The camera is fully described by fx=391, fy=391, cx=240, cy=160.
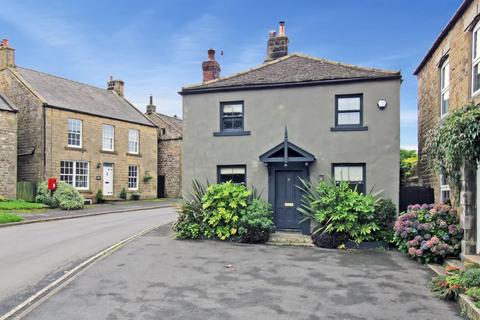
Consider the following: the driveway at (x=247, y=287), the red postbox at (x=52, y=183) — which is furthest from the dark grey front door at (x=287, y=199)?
the red postbox at (x=52, y=183)

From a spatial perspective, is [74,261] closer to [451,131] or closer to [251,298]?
[251,298]

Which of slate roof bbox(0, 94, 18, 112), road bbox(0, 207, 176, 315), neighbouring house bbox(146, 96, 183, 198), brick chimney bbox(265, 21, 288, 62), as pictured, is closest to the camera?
road bbox(0, 207, 176, 315)

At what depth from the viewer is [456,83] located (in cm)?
1086

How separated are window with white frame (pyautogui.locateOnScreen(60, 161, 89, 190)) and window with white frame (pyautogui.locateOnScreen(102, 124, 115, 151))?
2.19m

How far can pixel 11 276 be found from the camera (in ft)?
27.7

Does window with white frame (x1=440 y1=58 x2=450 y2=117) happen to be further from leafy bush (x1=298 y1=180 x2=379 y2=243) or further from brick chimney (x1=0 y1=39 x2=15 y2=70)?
brick chimney (x1=0 y1=39 x2=15 y2=70)

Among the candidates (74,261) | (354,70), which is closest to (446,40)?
(354,70)

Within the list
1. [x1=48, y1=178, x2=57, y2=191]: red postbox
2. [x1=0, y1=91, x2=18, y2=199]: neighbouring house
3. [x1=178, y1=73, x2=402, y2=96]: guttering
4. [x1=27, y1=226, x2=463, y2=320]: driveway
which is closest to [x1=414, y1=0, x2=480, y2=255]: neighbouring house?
[x1=178, y1=73, x2=402, y2=96]: guttering

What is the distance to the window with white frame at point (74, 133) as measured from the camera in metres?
26.7

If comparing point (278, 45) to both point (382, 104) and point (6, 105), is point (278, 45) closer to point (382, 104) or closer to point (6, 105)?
point (382, 104)

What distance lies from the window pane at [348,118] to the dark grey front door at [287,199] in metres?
2.23

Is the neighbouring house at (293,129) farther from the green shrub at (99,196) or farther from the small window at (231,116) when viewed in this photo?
the green shrub at (99,196)

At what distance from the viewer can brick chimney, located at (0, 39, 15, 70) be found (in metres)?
27.0

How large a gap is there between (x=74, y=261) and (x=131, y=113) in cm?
2450
